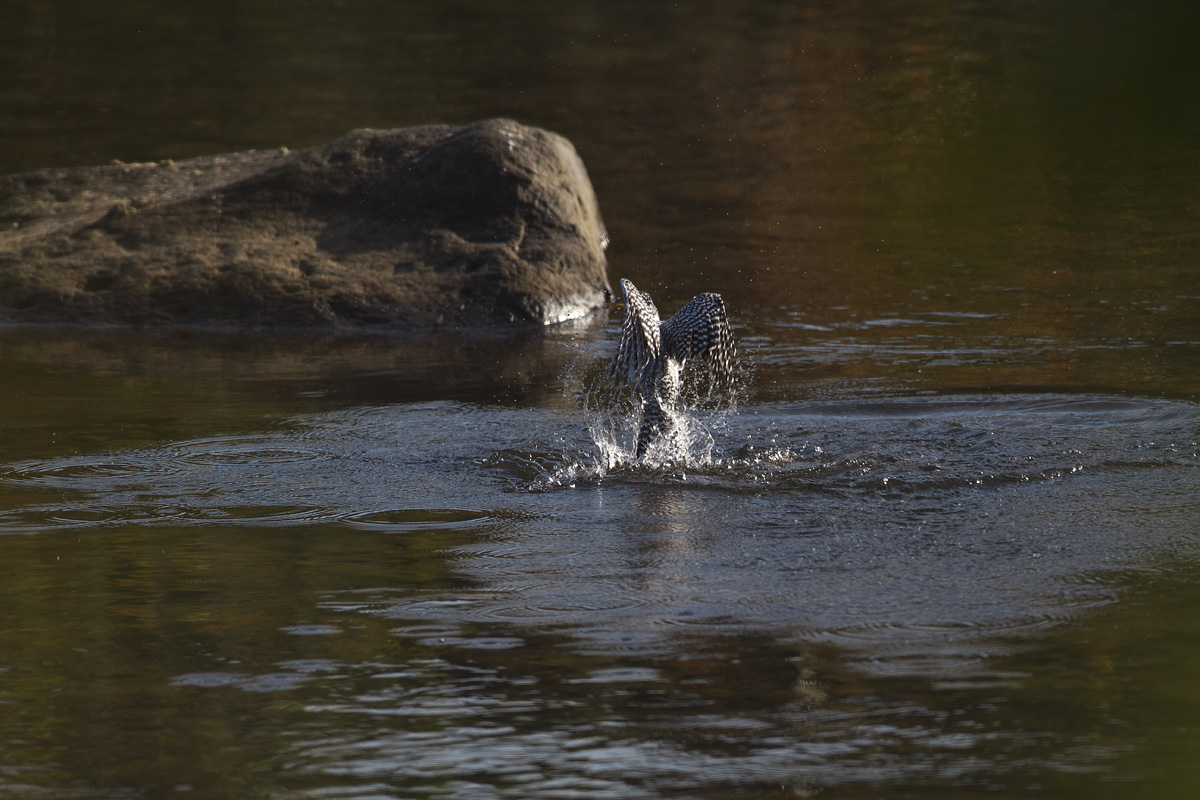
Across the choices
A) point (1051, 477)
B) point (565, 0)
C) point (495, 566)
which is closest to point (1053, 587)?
point (1051, 477)

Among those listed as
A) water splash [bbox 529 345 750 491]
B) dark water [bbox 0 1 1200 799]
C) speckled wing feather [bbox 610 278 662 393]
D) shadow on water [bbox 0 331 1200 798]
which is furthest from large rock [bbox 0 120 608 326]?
speckled wing feather [bbox 610 278 662 393]

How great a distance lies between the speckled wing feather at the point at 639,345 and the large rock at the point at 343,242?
422cm

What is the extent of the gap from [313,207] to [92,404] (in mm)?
4161

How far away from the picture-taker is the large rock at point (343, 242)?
456 inches

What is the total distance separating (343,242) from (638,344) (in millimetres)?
5605

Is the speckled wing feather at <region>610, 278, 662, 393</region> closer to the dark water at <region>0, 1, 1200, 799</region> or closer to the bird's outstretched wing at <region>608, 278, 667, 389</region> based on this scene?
the bird's outstretched wing at <region>608, 278, 667, 389</region>

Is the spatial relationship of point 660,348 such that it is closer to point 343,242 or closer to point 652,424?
point 652,424

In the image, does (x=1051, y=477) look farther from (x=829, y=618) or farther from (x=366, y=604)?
(x=366, y=604)

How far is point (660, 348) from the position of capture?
23.9 ft

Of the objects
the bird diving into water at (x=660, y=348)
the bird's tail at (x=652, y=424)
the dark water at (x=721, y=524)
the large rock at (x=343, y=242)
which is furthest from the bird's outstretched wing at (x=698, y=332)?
the large rock at (x=343, y=242)

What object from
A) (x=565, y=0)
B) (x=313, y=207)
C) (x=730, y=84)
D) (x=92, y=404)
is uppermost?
(x=565, y=0)

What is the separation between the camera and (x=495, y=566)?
582cm

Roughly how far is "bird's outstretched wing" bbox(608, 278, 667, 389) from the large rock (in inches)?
166

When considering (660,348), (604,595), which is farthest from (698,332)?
(604,595)
